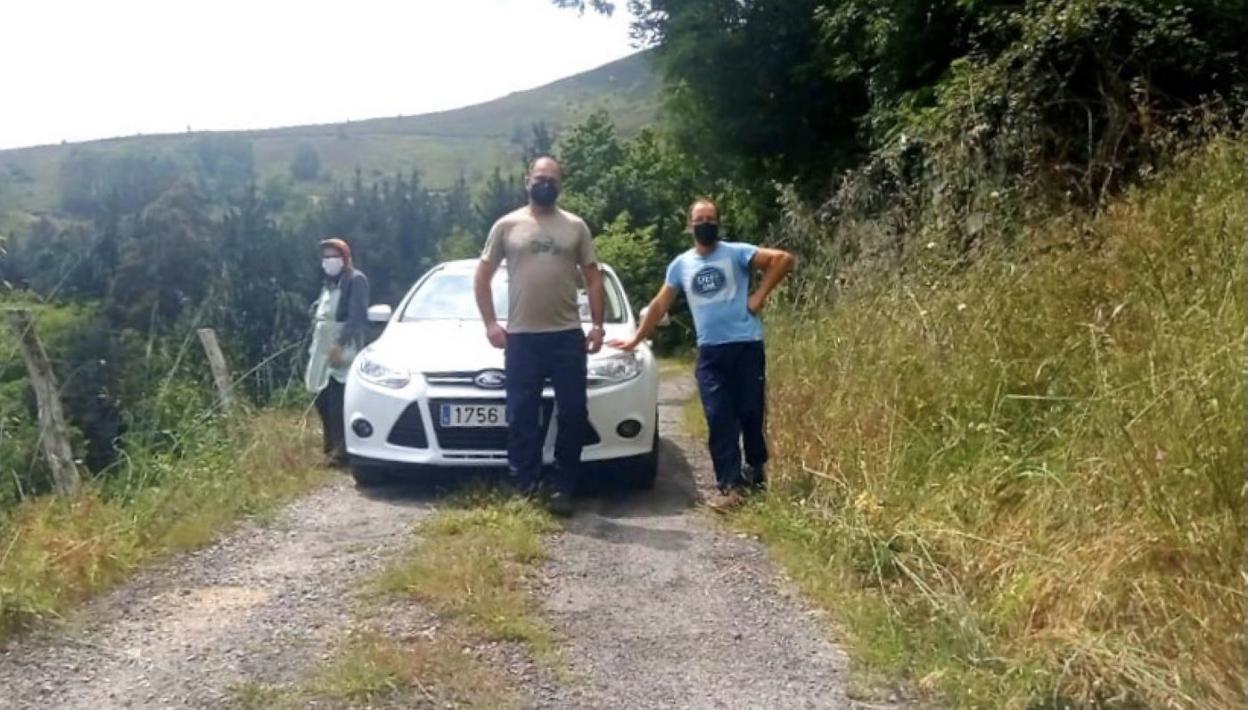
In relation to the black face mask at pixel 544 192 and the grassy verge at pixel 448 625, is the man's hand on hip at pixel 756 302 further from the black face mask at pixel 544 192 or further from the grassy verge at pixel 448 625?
the grassy verge at pixel 448 625

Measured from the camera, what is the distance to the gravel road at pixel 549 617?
4.06 metres

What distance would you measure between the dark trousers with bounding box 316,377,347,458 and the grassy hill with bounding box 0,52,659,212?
28.1 meters

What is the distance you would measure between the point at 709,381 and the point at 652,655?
265 cm

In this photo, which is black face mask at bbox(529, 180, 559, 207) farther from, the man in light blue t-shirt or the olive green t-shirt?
the man in light blue t-shirt

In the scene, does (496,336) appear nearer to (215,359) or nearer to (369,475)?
(369,475)

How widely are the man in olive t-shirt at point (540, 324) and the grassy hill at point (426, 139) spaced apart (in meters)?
30.4

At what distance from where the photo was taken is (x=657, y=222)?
3475 centimetres

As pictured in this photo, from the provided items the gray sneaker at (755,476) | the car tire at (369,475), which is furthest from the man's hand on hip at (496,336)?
the gray sneaker at (755,476)

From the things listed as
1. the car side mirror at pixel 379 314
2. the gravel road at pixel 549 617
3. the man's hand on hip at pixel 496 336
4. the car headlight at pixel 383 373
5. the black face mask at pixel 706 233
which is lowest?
the gravel road at pixel 549 617

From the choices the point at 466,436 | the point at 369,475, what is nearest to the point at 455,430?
the point at 466,436

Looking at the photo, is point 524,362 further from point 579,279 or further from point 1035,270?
point 1035,270

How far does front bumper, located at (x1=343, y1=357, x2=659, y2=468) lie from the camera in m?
7.10

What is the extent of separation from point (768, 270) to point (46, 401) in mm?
4068

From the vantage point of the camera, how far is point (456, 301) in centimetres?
853
